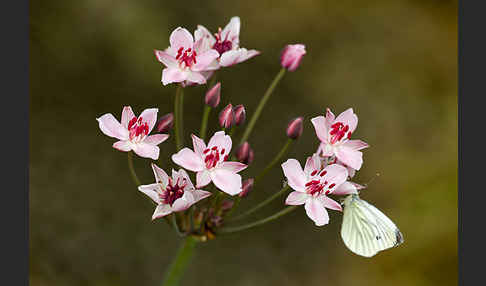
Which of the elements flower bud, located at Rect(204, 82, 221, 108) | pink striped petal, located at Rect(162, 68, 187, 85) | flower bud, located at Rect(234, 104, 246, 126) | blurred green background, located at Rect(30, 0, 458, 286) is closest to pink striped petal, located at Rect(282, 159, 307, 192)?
flower bud, located at Rect(234, 104, 246, 126)

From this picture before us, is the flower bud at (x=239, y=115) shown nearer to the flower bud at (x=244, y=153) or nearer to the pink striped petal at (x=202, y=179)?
the flower bud at (x=244, y=153)

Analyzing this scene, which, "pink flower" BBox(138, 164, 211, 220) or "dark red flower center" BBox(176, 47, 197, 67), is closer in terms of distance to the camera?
"pink flower" BBox(138, 164, 211, 220)

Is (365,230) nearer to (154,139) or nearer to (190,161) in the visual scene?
(190,161)

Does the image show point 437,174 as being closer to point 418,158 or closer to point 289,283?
point 418,158

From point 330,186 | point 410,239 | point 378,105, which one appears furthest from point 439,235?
point 330,186

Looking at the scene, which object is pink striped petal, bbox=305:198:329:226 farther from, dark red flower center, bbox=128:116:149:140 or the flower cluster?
dark red flower center, bbox=128:116:149:140

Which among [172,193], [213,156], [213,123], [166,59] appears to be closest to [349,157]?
[213,156]

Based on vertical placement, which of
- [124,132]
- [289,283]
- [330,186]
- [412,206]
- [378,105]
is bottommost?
[289,283]
